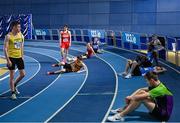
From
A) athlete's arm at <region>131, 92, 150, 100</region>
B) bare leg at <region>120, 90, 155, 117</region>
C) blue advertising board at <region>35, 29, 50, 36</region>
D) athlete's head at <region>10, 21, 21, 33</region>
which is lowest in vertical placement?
bare leg at <region>120, 90, 155, 117</region>

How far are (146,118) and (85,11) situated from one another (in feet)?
84.3

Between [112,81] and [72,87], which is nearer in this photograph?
[72,87]

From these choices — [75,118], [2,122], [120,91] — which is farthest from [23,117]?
[120,91]

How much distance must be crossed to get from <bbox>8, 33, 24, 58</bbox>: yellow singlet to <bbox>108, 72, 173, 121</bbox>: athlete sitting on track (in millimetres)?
3293

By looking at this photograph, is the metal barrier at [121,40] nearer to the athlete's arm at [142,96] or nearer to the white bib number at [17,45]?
the white bib number at [17,45]

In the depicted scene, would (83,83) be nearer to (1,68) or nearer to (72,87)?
(72,87)

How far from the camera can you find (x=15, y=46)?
9.75 meters

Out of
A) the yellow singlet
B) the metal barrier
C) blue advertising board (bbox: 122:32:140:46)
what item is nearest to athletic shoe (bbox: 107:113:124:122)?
the yellow singlet

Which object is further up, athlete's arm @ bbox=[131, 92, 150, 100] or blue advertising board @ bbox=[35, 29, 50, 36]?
blue advertising board @ bbox=[35, 29, 50, 36]

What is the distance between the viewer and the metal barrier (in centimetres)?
1642

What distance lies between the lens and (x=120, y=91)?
10.8 meters

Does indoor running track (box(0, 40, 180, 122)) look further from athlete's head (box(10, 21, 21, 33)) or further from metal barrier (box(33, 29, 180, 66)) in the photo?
athlete's head (box(10, 21, 21, 33))

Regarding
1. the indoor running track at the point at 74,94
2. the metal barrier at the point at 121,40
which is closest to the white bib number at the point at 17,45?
the indoor running track at the point at 74,94

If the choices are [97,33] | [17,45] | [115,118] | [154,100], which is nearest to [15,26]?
[17,45]
